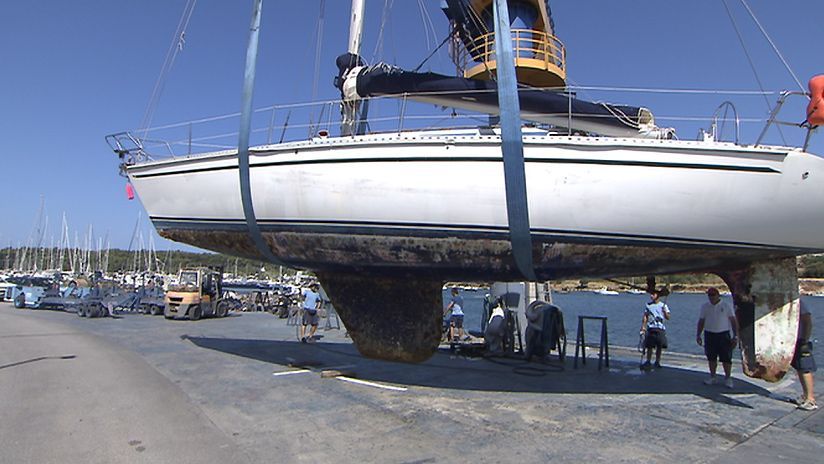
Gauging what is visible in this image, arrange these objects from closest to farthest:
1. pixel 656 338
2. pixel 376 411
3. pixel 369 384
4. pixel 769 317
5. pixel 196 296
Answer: pixel 376 411
pixel 769 317
pixel 369 384
pixel 656 338
pixel 196 296

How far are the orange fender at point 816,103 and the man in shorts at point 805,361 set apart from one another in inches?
82.9

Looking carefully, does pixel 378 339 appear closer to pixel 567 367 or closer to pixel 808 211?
pixel 567 367

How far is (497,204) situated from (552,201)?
528mm

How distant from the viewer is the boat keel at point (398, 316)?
252 inches

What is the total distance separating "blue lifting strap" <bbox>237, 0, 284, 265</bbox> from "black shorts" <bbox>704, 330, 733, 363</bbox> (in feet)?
19.5

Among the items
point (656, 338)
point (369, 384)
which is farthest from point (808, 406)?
point (369, 384)

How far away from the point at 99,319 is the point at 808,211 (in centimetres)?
1799

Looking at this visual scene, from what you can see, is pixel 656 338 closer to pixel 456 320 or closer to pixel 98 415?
pixel 456 320

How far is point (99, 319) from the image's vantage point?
16.2 metres

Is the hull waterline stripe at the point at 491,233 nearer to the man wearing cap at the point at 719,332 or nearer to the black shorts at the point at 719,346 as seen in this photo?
the man wearing cap at the point at 719,332

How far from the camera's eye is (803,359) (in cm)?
566

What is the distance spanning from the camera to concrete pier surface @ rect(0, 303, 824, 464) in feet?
13.6

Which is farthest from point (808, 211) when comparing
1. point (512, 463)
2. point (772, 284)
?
point (512, 463)

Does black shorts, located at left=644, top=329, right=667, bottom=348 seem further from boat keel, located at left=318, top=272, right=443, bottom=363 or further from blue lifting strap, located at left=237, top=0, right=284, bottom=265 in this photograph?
blue lifting strap, located at left=237, top=0, right=284, bottom=265
